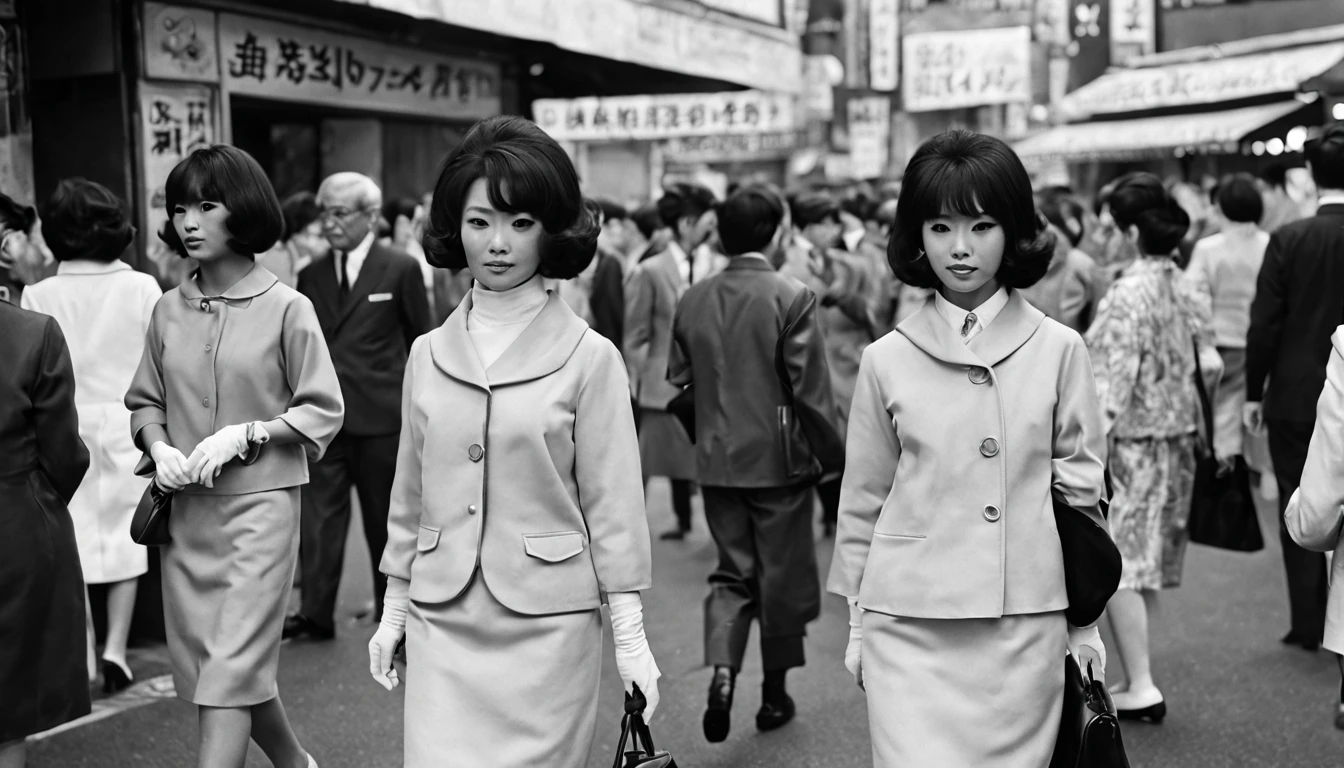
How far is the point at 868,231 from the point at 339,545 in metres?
5.48

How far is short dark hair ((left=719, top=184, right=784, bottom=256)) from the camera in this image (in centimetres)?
597

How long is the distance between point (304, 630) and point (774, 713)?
8.81ft

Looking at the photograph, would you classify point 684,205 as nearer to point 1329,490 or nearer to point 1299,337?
point 1299,337

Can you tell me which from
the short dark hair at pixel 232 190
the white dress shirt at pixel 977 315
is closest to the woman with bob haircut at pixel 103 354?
the short dark hair at pixel 232 190

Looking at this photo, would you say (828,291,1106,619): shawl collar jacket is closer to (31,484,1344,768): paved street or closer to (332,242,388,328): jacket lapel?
(31,484,1344,768): paved street

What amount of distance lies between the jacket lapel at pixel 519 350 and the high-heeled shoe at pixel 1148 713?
322 centimetres

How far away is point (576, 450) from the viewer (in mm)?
3297

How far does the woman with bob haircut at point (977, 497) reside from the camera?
3199 mm

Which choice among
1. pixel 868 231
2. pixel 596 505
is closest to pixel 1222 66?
pixel 868 231

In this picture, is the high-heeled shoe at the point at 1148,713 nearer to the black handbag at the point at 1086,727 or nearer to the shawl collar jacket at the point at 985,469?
the black handbag at the point at 1086,727

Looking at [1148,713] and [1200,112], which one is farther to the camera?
[1200,112]

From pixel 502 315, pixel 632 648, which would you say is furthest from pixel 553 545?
pixel 502 315

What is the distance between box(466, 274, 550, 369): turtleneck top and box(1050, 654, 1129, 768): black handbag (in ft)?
4.84

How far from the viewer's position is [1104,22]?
30000 mm
